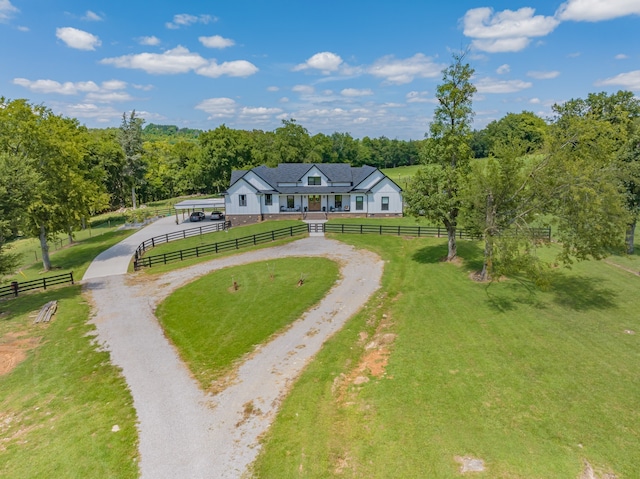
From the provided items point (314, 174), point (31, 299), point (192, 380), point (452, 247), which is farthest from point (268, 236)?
point (192, 380)

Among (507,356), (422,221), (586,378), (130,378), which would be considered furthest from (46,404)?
(422,221)

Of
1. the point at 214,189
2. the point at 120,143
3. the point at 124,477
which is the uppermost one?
the point at 120,143

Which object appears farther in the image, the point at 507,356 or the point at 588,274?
the point at 588,274

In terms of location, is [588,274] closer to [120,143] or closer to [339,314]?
[339,314]

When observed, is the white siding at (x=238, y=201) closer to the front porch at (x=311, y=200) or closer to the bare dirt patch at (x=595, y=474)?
the front porch at (x=311, y=200)

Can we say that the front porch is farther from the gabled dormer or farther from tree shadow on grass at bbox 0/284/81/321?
tree shadow on grass at bbox 0/284/81/321

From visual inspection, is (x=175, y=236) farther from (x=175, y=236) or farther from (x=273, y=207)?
(x=273, y=207)
